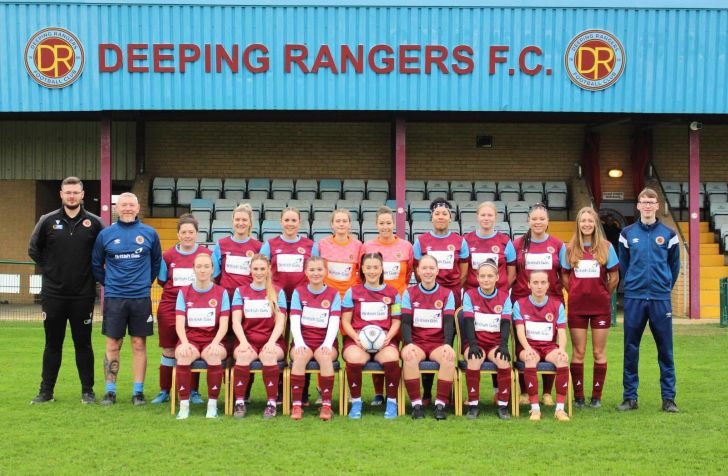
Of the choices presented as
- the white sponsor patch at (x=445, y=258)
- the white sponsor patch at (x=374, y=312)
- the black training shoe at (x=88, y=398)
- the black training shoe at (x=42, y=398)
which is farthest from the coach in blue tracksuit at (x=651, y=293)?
the black training shoe at (x=42, y=398)

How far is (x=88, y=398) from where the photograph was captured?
767 centimetres

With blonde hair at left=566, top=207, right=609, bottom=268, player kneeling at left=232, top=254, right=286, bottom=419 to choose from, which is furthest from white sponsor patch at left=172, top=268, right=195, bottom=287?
blonde hair at left=566, top=207, right=609, bottom=268

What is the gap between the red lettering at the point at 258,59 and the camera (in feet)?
51.1

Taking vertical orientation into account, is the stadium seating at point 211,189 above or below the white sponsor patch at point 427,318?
above

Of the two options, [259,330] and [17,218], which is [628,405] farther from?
[17,218]

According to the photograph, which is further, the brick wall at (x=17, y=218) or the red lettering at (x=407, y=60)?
the brick wall at (x=17, y=218)

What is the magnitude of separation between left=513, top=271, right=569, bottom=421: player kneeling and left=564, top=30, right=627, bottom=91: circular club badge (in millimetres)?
9305

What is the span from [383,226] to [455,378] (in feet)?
4.74

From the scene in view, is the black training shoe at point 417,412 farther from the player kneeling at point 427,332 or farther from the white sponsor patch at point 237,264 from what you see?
the white sponsor patch at point 237,264

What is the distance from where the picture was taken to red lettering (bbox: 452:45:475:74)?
15.7 m

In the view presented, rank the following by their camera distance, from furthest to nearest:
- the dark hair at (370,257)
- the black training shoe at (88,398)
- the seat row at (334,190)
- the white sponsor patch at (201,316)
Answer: the seat row at (334,190) < the black training shoe at (88,398) < the white sponsor patch at (201,316) < the dark hair at (370,257)

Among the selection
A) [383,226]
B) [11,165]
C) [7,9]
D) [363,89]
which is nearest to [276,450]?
[383,226]

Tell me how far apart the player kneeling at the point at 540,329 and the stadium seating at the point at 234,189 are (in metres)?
11.9

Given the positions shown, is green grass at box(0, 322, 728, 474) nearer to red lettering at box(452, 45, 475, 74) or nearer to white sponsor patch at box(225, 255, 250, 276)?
white sponsor patch at box(225, 255, 250, 276)
